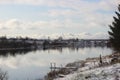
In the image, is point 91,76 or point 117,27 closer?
point 91,76

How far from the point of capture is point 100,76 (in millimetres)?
18750

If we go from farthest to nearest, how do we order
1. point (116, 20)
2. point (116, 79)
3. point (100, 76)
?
1. point (116, 20)
2. point (100, 76)
3. point (116, 79)

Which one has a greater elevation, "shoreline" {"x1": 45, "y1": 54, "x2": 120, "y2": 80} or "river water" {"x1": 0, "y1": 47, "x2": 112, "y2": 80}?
"shoreline" {"x1": 45, "y1": 54, "x2": 120, "y2": 80}

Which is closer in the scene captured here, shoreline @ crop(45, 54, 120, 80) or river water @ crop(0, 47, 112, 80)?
shoreline @ crop(45, 54, 120, 80)

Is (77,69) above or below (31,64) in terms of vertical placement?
above

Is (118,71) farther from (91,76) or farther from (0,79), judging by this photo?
(0,79)

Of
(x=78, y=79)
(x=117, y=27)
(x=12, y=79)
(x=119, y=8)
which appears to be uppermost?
(x=119, y=8)

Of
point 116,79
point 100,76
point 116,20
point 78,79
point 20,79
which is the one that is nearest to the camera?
point 116,79

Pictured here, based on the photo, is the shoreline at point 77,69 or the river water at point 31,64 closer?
the shoreline at point 77,69

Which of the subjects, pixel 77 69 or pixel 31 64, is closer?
pixel 77 69

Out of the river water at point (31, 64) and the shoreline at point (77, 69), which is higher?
the shoreline at point (77, 69)

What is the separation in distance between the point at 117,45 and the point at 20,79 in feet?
52.2

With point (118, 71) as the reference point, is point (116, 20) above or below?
above

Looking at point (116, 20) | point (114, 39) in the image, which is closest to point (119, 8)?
point (116, 20)
